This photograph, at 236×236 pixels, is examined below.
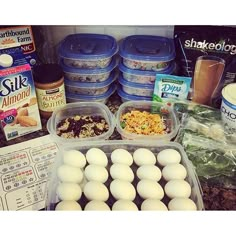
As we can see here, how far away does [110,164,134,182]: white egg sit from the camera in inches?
27.1

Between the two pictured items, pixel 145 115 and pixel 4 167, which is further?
pixel 145 115

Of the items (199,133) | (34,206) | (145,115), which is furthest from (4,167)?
(199,133)

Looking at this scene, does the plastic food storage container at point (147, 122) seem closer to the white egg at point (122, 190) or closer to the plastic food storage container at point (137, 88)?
the plastic food storage container at point (137, 88)

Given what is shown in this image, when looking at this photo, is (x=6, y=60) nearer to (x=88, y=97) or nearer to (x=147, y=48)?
(x=88, y=97)

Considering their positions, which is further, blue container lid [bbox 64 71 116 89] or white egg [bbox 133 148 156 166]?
blue container lid [bbox 64 71 116 89]

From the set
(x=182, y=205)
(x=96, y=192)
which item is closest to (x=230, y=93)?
(x=182, y=205)

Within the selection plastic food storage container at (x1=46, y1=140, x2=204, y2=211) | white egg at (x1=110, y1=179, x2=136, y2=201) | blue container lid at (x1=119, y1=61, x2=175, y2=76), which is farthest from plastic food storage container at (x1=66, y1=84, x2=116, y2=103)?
white egg at (x1=110, y1=179, x2=136, y2=201)

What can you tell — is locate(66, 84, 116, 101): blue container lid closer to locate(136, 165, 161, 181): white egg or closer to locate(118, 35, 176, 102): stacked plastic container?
locate(118, 35, 176, 102): stacked plastic container

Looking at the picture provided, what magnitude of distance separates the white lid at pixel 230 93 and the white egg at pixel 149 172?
265mm

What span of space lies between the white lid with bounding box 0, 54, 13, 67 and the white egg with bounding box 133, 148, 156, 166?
1.27 feet

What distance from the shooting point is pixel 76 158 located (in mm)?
716

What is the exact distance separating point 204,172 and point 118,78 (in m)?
0.40
